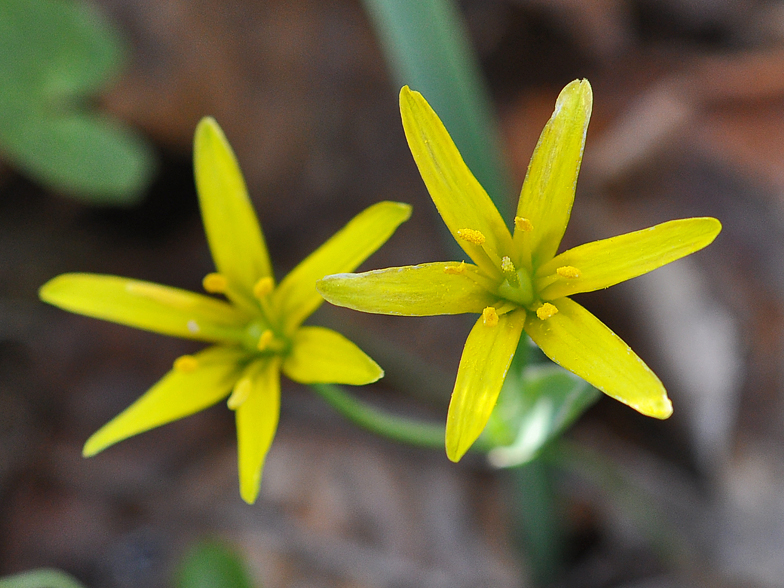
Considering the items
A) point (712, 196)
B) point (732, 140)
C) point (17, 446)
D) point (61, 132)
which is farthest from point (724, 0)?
point (17, 446)

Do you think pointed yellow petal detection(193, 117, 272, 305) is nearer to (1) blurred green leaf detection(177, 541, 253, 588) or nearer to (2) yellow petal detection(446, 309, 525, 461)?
(2) yellow petal detection(446, 309, 525, 461)

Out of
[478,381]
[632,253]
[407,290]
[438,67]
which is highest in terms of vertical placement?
[438,67]

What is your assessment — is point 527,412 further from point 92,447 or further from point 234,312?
point 92,447

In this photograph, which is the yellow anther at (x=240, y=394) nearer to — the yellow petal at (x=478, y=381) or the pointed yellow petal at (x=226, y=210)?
the pointed yellow petal at (x=226, y=210)

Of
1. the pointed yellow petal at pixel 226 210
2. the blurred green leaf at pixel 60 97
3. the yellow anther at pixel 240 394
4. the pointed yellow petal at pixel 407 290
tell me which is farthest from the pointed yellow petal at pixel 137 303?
the blurred green leaf at pixel 60 97

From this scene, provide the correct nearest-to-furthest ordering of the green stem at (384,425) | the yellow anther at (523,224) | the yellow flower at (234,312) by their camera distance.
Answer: the yellow anther at (523,224) → the yellow flower at (234,312) → the green stem at (384,425)

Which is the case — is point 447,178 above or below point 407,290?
above

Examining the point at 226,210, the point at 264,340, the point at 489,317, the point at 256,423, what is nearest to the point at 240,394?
the point at 256,423

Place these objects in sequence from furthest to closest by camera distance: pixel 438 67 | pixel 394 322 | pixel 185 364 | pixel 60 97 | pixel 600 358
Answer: pixel 394 322 < pixel 60 97 < pixel 438 67 < pixel 185 364 < pixel 600 358
